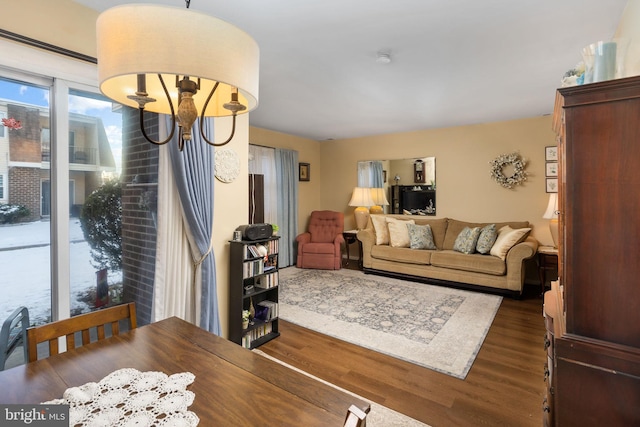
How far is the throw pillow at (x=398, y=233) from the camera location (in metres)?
5.09

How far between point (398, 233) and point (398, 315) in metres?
1.96

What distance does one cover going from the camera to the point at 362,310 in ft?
11.8

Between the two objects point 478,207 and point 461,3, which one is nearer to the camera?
point 461,3

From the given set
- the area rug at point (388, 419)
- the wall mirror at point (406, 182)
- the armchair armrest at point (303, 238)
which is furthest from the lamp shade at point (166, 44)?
the wall mirror at point (406, 182)

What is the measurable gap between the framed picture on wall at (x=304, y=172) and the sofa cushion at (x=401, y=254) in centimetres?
212

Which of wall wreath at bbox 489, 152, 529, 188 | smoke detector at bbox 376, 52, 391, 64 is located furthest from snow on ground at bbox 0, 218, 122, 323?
wall wreath at bbox 489, 152, 529, 188

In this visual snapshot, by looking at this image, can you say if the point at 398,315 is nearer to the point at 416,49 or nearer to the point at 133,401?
the point at 416,49

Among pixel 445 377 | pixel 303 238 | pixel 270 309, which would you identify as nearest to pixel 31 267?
pixel 270 309

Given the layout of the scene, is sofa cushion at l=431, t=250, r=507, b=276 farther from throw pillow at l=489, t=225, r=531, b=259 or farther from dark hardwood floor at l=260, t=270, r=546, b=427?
dark hardwood floor at l=260, t=270, r=546, b=427

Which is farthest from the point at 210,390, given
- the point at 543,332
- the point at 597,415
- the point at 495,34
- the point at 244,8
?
the point at 543,332

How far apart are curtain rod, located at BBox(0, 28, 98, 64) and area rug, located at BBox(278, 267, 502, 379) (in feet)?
9.05

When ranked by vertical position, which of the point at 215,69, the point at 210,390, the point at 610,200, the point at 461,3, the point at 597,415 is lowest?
the point at 597,415

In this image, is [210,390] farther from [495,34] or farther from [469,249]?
[469,249]

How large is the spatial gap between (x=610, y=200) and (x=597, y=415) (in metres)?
0.79
